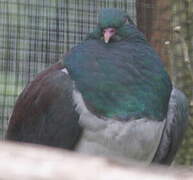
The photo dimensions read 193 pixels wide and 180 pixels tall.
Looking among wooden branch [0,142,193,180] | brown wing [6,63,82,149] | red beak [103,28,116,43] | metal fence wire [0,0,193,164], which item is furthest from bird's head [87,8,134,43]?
wooden branch [0,142,193,180]

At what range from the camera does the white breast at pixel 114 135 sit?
1.89 m

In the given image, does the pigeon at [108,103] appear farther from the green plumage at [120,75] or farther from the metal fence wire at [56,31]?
the metal fence wire at [56,31]

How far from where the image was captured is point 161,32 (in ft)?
8.61

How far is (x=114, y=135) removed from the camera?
75.2 inches

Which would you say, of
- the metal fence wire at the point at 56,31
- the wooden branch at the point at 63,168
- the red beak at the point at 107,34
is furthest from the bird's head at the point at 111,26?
the wooden branch at the point at 63,168

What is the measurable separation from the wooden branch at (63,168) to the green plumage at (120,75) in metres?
1.33

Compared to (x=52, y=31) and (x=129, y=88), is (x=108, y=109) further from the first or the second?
(x=52, y=31)

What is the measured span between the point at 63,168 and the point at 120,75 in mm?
1460

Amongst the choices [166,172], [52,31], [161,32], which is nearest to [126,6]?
[161,32]

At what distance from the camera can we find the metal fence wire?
253 cm

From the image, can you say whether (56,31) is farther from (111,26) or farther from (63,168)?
(63,168)

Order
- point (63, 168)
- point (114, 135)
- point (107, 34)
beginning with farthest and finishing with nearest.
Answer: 1. point (107, 34)
2. point (114, 135)
3. point (63, 168)

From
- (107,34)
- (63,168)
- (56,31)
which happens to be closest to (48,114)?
(107,34)

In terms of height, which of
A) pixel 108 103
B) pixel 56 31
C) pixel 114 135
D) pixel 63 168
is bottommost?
pixel 114 135
